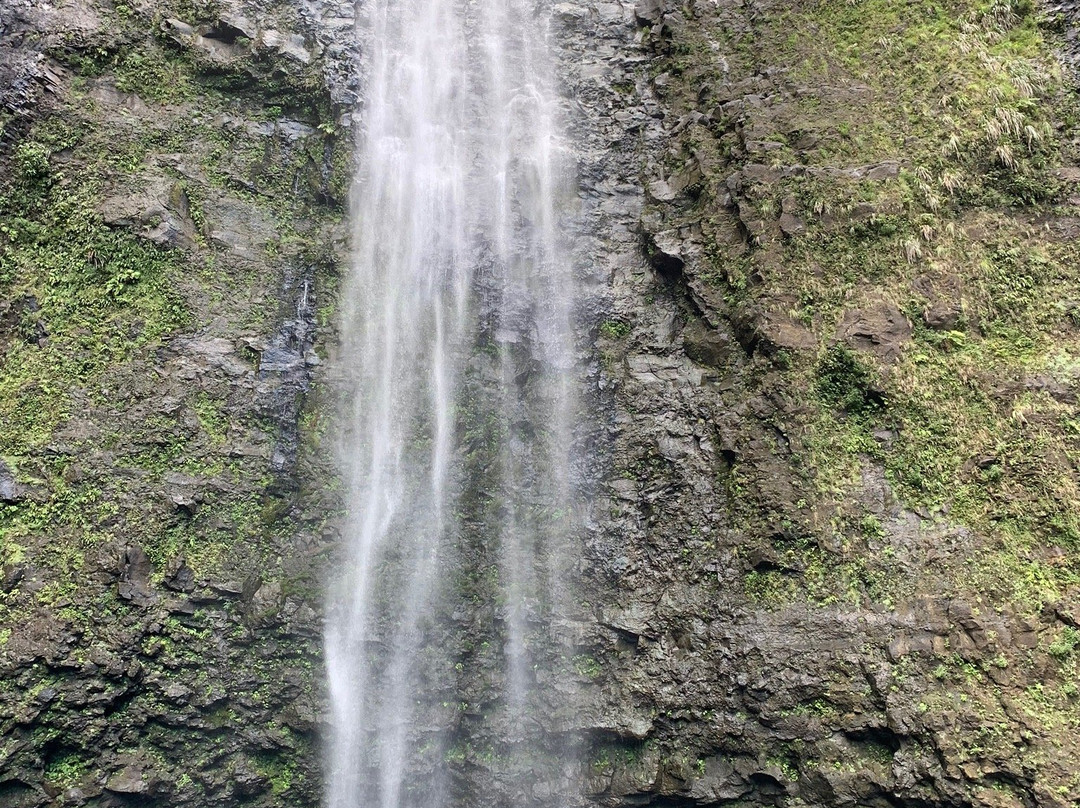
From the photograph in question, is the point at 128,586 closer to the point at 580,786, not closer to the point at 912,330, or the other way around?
the point at 580,786

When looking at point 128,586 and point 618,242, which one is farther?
point 618,242

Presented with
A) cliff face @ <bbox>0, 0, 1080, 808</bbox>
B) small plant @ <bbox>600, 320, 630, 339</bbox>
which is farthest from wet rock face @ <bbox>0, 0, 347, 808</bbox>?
small plant @ <bbox>600, 320, 630, 339</bbox>

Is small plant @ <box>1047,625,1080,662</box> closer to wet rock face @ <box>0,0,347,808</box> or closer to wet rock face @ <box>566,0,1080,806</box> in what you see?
wet rock face @ <box>566,0,1080,806</box>

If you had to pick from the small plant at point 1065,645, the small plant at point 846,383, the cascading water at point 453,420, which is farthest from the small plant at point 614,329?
the small plant at point 1065,645

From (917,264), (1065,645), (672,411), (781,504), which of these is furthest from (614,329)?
(1065,645)

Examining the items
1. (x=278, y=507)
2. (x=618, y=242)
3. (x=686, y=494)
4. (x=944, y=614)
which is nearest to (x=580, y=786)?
(x=686, y=494)
